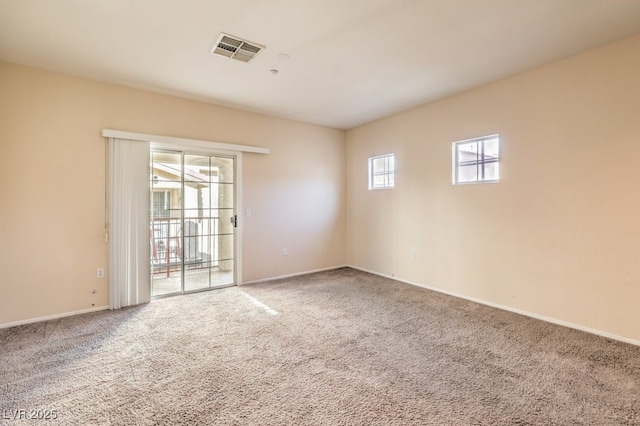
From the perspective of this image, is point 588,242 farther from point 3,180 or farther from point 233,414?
point 3,180

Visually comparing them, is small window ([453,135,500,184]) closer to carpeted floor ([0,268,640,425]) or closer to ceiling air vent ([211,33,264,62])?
carpeted floor ([0,268,640,425])

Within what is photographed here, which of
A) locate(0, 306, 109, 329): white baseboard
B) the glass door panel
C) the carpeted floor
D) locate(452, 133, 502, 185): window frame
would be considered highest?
locate(452, 133, 502, 185): window frame

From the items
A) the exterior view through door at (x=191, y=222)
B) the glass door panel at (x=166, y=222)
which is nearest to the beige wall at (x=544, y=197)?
the exterior view through door at (x=191, y=222)

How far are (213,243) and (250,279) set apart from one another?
85 centimetres

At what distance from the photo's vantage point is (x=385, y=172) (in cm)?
518

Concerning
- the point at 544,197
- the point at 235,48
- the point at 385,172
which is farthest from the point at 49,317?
the point at 544,197

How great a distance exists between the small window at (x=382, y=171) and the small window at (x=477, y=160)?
3.69 feet

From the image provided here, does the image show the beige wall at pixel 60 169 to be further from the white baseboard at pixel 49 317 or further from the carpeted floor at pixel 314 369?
the carpeted floor at pixel 314 369

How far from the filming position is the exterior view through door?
159 inches

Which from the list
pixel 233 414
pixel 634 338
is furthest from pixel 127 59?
pixel 634 338

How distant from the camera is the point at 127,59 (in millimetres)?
2996

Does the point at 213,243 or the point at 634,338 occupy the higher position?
the point at 213,243

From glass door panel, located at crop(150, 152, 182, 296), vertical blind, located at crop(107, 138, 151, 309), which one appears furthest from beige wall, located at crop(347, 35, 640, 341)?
vertical blind, located at crop(107, 138, 151, 309)

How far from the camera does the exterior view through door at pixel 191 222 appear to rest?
403cm
